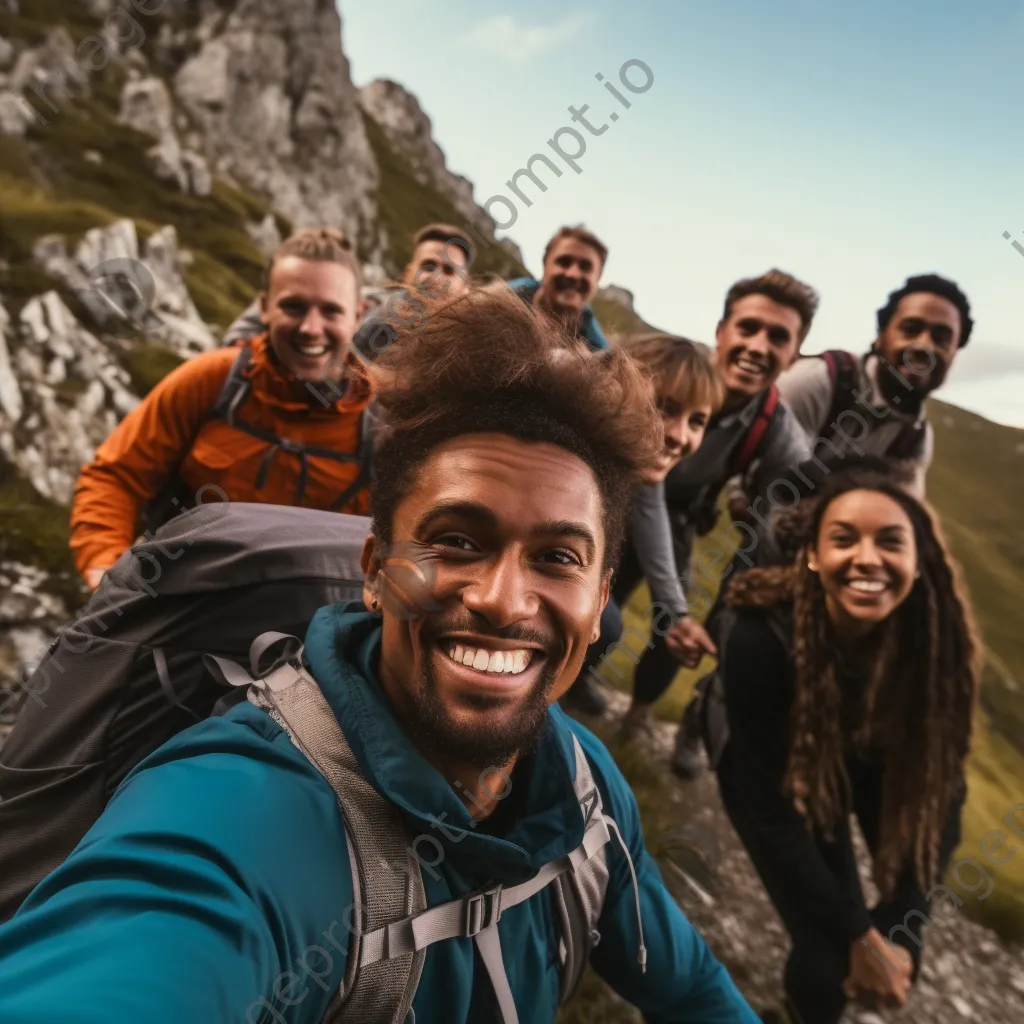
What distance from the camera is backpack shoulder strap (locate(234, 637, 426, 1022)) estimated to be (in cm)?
172

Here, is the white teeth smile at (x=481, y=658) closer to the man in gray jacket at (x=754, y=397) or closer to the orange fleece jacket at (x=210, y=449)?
the orange fleece jacket at (x=210, y=449)

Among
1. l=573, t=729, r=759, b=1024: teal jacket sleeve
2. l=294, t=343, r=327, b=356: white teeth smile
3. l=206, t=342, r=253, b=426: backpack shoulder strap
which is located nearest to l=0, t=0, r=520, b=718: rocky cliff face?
l=206, t=342, r=253, b=426: backpack shoulder strap

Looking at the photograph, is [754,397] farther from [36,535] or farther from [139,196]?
[139,196]

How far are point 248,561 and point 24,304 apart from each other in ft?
40.5

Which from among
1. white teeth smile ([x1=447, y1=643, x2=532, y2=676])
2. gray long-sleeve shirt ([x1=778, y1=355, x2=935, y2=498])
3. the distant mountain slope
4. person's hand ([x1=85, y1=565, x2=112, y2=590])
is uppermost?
the distant mountain slope

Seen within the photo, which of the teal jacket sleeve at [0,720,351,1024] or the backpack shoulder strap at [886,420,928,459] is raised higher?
the backpack shoulder strap at [886,420,928,459]

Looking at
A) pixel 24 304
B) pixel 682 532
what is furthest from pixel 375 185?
pixel 682 532

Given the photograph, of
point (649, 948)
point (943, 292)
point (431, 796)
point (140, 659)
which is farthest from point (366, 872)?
point (943, 292)

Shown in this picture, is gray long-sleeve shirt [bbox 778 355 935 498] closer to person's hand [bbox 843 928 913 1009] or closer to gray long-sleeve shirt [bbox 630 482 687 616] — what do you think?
gray long-sleeve shirt [bbox 630 482 687 616]

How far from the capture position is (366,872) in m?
1.76

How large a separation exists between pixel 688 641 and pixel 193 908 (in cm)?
435

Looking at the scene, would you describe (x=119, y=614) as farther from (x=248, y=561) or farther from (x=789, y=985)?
(x=789, y=985)

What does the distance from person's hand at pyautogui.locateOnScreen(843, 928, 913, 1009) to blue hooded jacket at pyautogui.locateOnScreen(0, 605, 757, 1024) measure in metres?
2.66

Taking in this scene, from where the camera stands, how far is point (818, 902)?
4031 millimetres
